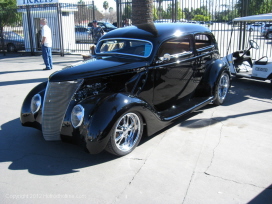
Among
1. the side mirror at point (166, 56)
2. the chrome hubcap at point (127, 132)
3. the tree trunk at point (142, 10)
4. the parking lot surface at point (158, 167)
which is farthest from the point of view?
the tree trunk at point (142, 10)

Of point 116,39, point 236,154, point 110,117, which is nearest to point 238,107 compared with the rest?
point 236,154

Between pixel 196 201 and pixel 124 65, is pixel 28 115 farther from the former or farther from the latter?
pixel 196 201

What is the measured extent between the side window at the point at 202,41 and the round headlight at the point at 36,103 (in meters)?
3.41

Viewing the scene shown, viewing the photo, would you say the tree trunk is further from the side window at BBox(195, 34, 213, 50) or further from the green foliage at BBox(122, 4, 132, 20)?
the green foliage at BBox(122, 4, 132, 20)

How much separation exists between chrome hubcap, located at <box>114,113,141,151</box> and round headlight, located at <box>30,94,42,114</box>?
1396mm

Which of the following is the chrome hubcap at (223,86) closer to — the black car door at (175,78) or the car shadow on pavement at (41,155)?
the black car door at (175,78)

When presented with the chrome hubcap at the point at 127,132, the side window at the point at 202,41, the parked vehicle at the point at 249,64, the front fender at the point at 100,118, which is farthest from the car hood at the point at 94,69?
the parked vehicle at the point at 249,64

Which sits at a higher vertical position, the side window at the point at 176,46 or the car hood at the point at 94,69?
the side window at the point at 176,46

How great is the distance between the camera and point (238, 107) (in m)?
6.41

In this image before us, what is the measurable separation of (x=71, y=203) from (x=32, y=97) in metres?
2.28

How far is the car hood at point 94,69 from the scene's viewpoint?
410cm

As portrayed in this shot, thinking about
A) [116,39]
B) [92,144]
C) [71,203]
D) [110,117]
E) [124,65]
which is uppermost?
[116,39]

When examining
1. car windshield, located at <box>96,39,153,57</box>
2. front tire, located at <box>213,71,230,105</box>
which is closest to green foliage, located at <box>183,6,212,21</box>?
front tire, located at <box>213,71,230,105</box>

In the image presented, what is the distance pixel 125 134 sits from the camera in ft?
13.4
